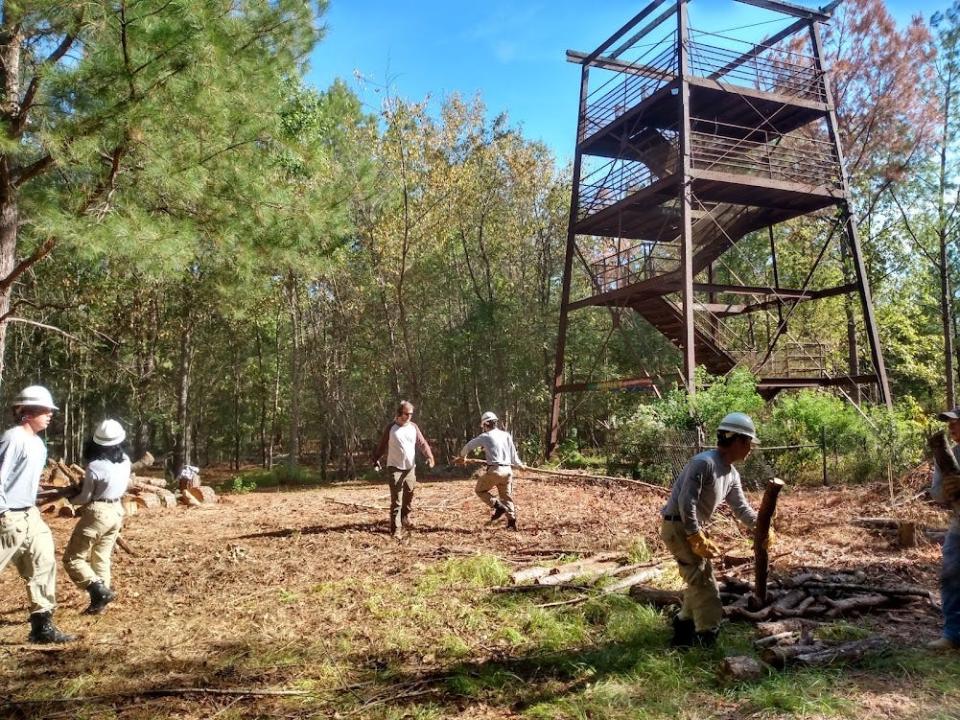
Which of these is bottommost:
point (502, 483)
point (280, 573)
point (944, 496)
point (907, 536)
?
point (280, 573)

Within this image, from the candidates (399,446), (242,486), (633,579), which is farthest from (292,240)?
(242,486)

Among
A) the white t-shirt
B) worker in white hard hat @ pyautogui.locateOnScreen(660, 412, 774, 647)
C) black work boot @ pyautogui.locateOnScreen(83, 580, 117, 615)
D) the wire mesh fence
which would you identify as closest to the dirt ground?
black work boot @ pyautogui.locateOnScreen(83, 580, 117, 615)

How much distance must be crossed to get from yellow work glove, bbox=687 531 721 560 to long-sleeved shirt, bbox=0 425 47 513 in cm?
477

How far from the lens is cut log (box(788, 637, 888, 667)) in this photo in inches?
175

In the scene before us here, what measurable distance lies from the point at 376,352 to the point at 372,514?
51.0ft

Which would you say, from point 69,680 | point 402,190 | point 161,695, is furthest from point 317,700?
point 402,190

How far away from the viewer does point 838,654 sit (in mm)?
4520

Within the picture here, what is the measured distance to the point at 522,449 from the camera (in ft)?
76.5

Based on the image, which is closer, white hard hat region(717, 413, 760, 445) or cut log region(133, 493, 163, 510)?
white hard hat region(717, 413, 760, 445)

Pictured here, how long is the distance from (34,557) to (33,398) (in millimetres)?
1241

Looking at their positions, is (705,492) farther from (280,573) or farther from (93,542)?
(93,542)

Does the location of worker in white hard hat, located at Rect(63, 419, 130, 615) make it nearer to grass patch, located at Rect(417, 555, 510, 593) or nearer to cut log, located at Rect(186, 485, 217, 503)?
grass patch, located at Rect(417, 555, 510, 593)

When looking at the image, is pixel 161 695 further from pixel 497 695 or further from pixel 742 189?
pixel 742 189

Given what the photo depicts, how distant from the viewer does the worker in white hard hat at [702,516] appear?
462 centimetres
